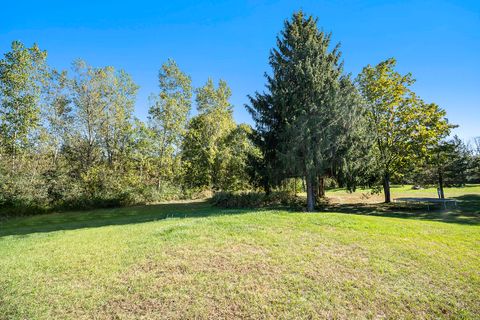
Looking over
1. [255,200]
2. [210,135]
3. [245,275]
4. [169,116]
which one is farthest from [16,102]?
[245,275]

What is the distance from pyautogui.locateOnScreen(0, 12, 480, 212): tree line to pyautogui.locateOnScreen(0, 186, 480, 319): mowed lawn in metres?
6.32

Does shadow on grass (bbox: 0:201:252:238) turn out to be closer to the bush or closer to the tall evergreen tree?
the bush

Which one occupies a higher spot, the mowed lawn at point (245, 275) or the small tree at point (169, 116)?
the small tree at point (169, 116)

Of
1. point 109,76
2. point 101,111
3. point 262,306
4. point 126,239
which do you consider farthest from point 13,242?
point 109,76

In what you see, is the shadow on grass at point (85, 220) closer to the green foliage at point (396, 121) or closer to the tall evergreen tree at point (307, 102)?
the tall evergreen tree at point (307, 102)

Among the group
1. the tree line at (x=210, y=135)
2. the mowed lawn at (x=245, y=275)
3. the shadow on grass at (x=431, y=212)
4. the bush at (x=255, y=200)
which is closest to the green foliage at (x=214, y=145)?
the tree line at (x=210, y=135)

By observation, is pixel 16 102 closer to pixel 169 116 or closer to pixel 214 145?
pixel 169 116

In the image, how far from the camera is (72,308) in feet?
11.1

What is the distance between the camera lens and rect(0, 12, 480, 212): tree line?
40.2 feet

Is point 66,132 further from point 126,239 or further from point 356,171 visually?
point 356,171

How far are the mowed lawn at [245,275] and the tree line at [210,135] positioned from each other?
632cm

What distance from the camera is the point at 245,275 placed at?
421cm

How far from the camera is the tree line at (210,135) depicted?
1225 cm

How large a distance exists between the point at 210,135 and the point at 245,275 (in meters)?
22.7
